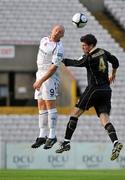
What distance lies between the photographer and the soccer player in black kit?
13.3 meters

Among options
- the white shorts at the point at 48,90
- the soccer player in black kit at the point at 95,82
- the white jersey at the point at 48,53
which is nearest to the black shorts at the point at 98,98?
the soccer player in black kit at the point at 95,82

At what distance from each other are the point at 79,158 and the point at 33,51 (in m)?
4.56

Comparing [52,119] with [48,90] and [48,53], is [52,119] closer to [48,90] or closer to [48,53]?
[48,90]

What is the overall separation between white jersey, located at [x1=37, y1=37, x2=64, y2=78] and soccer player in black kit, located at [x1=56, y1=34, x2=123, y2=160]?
0.98 feet

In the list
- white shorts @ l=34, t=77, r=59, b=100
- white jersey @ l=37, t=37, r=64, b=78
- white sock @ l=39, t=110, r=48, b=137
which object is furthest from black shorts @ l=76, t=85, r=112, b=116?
white sock @ l=39, t=110, r=48, b=137

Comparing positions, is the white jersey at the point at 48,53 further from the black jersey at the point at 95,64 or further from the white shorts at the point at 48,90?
the black jersey at the point at 95,64

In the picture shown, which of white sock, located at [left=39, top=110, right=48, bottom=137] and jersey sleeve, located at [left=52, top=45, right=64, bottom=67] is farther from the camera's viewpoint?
white sock, located at [left=39, top=110, right=48, bottom=137]

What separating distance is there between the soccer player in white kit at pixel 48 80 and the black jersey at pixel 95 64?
356mm

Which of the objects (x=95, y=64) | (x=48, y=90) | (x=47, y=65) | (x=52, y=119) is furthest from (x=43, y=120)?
(x=95, y=64)

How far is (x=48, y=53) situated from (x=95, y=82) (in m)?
0.99

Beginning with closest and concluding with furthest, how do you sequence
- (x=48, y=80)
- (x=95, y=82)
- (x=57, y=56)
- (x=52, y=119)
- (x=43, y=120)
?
1. (x=95, y=82)
2. (x=57, y=56)
3. (x=48, y=80)
4. (x=52, y=119)
5. (x=43, y=120)

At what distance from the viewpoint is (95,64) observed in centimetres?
1333

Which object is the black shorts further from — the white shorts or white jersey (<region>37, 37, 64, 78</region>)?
white jersey (<region>37, 37, 64, 78</region>)

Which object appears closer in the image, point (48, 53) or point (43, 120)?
point (48, 53)
